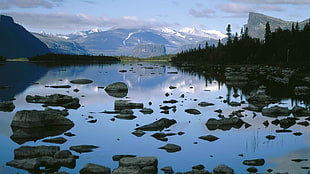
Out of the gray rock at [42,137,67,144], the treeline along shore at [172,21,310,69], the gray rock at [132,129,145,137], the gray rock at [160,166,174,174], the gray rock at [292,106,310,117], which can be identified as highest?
the treeline along shore at [172,21,310,69]

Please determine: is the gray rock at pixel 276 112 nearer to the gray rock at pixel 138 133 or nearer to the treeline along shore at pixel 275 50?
the gray rock at pixel 138 133

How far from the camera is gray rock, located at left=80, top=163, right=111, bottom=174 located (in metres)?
16.5

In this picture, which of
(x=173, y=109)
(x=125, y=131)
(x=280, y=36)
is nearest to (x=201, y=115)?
(x=173, y=109)

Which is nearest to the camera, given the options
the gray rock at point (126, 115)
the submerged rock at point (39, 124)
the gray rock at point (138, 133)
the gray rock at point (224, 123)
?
the gray rock at point (138, 133)

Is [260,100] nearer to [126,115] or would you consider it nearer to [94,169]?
[126,115]

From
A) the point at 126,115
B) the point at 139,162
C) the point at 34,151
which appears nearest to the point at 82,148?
the point at 34,151

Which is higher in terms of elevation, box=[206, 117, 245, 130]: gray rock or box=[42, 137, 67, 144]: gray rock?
box=[206, 117, 245, 130]: gray rock

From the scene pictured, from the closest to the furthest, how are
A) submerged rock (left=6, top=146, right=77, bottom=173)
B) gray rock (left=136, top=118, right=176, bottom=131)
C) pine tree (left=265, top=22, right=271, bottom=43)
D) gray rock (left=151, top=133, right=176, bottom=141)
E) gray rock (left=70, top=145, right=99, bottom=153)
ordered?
submerged rock (left=6, top=146, right=77, bottom=173), gray rock (left=70, top=145, right=99, bottom=153), gray rock (left=151, top=133, right=176, bottom=141), gray rock (left=136, top=118, right=176, bottom=131), pine tree (left=265, top=22, right=271, bottom=43)

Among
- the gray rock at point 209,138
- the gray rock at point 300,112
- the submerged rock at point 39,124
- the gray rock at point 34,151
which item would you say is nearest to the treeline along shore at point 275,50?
the gray rock at point 300,112

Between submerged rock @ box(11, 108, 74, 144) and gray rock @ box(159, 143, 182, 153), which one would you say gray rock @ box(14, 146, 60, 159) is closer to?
submerged rock @ box(11, 108, 74, 144)

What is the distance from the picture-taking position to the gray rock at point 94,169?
1648 centimetres

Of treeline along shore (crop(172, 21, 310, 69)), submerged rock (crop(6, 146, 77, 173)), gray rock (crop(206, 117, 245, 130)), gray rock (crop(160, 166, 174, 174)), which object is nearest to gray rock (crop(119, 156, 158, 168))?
gray rock (crop(160, 166, 174, 174))

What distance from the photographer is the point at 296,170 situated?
17391 millimetres

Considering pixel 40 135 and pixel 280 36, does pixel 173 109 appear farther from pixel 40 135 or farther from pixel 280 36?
pixel 280 36
